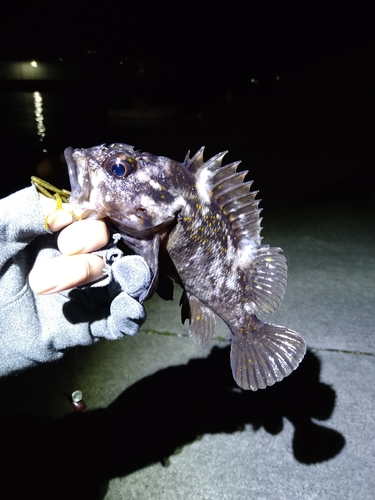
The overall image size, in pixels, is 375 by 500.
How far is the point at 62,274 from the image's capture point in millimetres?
1517

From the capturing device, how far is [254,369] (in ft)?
6.88

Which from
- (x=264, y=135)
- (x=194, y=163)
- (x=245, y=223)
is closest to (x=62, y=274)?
(x=194, y=163)

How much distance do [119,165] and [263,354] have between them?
1205 millimetres

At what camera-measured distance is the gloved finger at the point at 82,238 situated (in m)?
1.56

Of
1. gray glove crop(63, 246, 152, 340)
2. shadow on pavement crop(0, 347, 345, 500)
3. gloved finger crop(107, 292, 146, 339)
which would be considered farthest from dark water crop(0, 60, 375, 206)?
gloved finger crop(107, 292, 146, 339)

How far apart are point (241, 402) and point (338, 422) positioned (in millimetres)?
687

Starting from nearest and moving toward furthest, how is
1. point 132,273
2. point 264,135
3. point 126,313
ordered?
point 132,273 → point 126,313 → point 264,135

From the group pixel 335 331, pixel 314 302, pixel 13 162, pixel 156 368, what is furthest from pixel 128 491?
pixel 13 162

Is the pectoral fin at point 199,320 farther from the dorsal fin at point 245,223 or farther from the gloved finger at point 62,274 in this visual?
the gloved finger at point 62,274

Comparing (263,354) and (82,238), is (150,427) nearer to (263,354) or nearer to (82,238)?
(263,354)

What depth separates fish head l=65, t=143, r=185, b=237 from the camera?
5.57 ft

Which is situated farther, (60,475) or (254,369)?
(60,475)

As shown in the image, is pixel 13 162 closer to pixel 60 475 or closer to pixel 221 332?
pixel 221 332

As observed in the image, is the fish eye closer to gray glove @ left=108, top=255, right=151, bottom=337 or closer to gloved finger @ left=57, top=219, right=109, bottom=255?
gloved finger @ left=57, top=219, right=109, bottom=255
